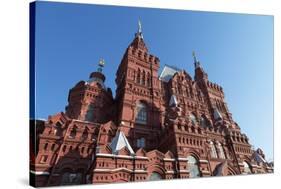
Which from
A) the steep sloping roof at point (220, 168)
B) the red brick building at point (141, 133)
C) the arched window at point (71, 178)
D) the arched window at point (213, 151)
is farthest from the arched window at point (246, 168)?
the arched window at point (71, 178)

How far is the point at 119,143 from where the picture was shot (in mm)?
11797

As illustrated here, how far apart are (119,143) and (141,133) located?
234 centimetres

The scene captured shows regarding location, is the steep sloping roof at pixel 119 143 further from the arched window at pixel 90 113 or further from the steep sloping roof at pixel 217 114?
the steep sloping roof at pixel 217 114

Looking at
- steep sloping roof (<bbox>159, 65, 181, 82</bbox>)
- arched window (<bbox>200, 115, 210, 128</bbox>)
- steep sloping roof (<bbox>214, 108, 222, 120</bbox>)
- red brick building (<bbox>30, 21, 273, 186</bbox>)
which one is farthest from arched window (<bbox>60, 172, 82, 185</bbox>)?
steep sloping roof (<bbox>214, 108, 222, 120</bbox>)

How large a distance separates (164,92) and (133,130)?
13.5ft

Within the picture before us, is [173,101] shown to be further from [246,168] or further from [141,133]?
[246,168]

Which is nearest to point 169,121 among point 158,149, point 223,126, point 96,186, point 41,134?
point 158,149

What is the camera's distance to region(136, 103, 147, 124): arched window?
47.0 ft

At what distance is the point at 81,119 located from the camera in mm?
13250

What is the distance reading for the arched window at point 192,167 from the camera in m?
12.9

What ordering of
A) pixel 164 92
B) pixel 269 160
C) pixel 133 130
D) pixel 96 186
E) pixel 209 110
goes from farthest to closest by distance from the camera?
pixel 209 110, pixel 164 92, pixel 269 160, pixel 133 130, pixel 96 186

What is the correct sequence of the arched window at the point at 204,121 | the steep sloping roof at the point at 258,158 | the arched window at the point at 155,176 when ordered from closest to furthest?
the arched window at the point at 155,176 < the steep sloping roof at the point at 258,158 < the arched window at the point at 204,121

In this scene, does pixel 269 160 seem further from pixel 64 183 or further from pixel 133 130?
pixel 64 183

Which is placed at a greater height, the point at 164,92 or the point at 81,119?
the point at 164,92
